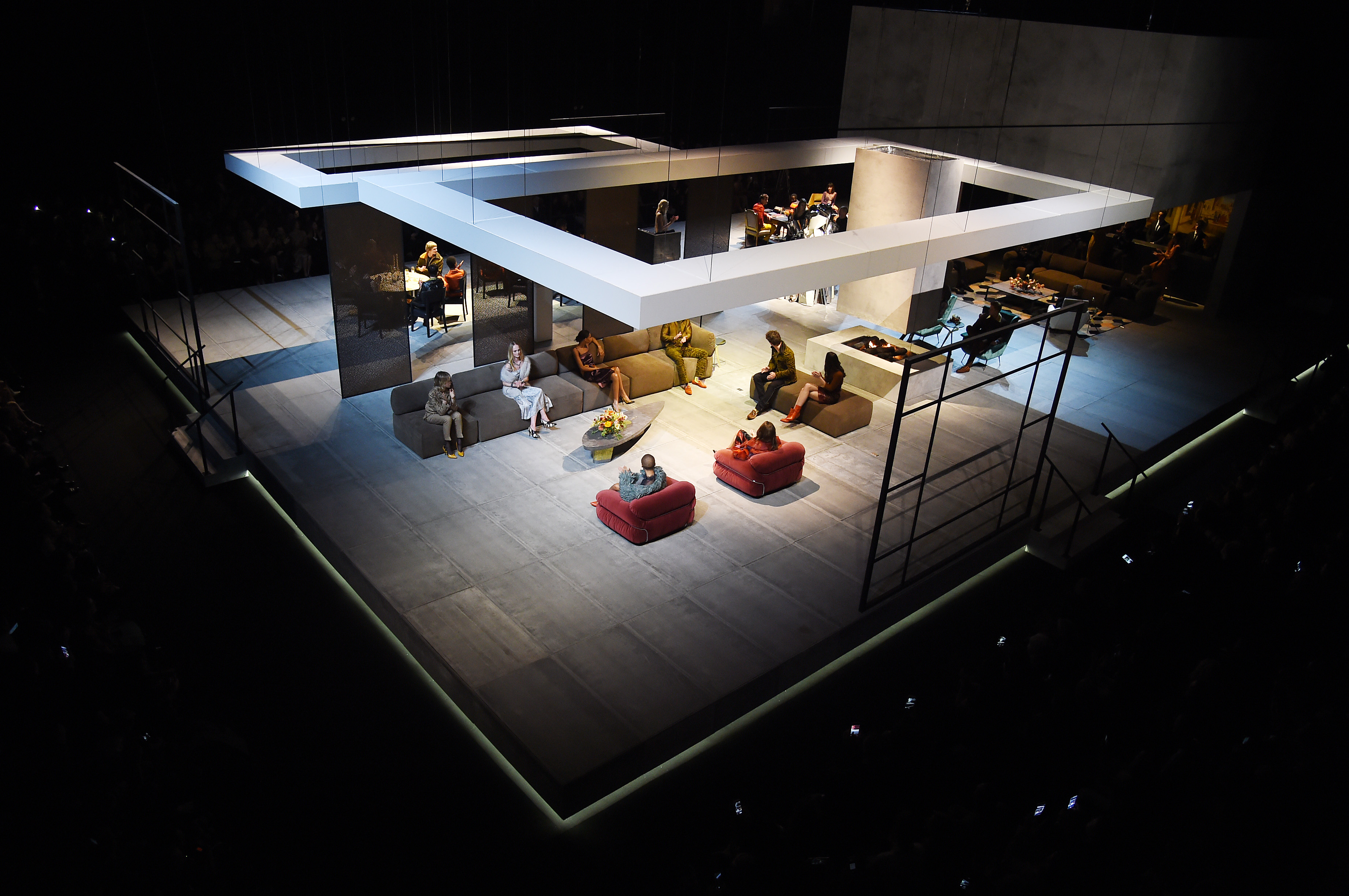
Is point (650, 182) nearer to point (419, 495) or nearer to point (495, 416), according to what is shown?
point (495, 416)

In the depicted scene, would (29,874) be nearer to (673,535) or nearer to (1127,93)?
(673,535)

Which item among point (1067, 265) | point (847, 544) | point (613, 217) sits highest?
point (613, 217)

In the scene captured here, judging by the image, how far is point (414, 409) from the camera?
10.9m

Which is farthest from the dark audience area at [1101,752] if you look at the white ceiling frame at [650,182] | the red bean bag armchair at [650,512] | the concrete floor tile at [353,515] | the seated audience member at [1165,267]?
the seated audience member at [1165,267]

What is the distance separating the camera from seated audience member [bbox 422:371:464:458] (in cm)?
1046

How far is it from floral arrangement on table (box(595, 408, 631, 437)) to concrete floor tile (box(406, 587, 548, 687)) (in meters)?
2.94

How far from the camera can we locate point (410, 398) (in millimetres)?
10859

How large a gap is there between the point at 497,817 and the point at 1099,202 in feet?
37.9

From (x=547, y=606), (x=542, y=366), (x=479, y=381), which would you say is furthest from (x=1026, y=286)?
(x=547, y=606)

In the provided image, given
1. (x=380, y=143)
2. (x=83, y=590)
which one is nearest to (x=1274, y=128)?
(x=380, y=143)

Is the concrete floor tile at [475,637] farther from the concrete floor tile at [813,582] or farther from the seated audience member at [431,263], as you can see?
the seated audience member at [431,263]

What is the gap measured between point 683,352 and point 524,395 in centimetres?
281

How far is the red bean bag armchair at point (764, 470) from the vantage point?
1001 centimetres

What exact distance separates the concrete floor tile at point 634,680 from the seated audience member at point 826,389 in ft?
16.1
